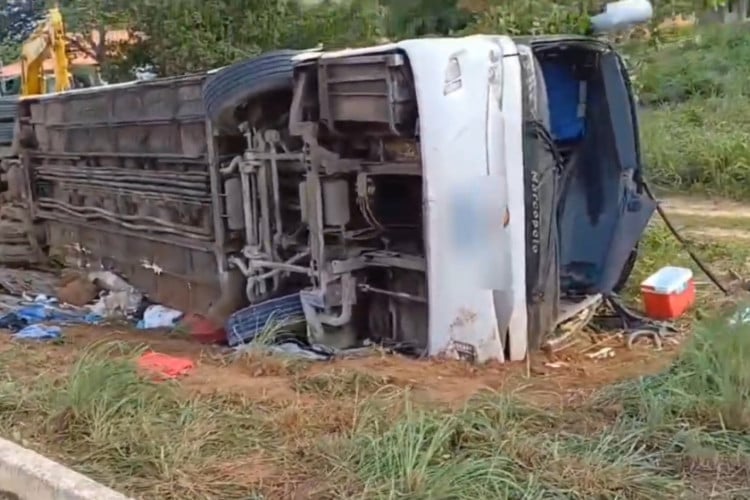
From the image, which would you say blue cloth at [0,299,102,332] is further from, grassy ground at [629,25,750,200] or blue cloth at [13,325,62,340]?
grassy ground at [629,25,750,200]

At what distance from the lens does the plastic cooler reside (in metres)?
7.04

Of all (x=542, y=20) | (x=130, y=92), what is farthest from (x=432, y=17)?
(x=130, y=92)

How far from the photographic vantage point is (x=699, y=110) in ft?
55.5

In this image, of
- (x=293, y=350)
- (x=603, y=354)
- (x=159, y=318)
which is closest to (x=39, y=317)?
(x=159, y=318)

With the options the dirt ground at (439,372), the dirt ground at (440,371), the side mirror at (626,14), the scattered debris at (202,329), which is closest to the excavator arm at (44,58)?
the scattered debris at (202,329)

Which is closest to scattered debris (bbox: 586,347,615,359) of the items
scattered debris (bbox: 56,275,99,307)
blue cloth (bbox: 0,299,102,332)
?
blue cloth (bbox: 0,299,102,332)

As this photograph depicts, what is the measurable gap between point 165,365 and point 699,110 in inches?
517

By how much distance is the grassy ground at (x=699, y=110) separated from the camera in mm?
13844

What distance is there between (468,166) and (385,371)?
1.17 meters

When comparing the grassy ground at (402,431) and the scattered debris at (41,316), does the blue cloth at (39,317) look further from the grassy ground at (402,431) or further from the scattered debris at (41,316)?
the grassy ground at (402,431)

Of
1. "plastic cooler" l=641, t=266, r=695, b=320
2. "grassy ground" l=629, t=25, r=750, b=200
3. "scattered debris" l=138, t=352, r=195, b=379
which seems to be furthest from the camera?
"grassy ground" l=629, t=25, r=750, b=200

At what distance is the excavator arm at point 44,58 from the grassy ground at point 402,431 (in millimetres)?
8047

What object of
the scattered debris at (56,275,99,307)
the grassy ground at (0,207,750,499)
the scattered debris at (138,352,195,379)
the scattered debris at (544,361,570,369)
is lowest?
the scattered debris at (56,275,99,307)

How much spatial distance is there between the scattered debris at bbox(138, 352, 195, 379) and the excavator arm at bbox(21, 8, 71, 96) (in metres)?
7.60
